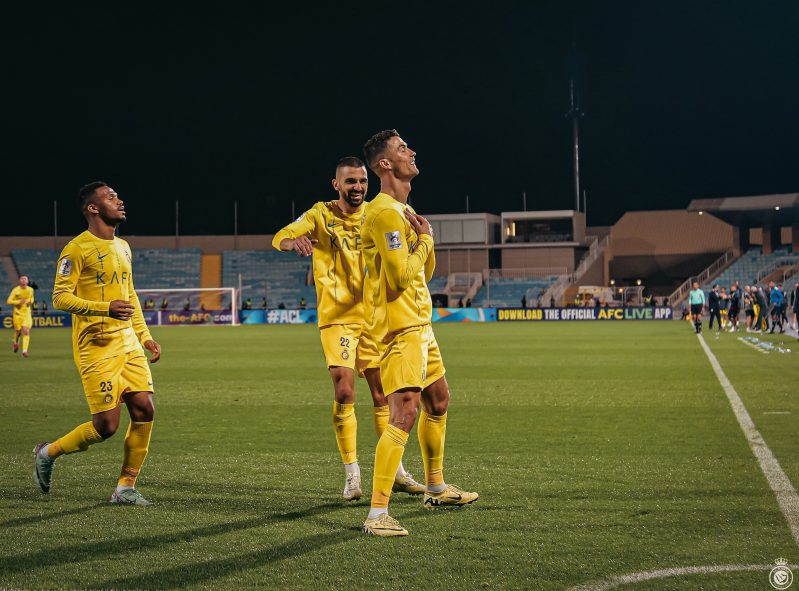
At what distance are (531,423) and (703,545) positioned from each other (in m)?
5.82

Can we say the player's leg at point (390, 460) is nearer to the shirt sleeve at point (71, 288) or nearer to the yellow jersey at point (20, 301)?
the shirt sleeve at point (71, 288)

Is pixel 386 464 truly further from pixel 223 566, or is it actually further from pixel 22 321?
pixel 22 321

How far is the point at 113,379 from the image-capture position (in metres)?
6.70

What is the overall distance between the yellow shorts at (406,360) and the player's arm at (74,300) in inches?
78.2

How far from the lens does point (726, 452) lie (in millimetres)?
8633

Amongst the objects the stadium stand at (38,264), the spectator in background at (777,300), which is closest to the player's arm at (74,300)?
the spectator in background at (777,300)

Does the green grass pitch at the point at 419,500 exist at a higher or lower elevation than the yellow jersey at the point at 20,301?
lower

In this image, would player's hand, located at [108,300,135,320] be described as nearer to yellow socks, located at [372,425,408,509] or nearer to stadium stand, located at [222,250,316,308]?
yellow socks, located at [372,425,408,509]

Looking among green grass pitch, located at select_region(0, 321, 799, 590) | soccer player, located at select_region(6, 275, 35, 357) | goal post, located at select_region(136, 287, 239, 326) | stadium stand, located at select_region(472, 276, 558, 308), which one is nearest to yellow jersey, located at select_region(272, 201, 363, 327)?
green grass pitch, located at select_region(0, 321, 799, 590)

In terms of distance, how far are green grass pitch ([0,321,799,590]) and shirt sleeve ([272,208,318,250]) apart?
5.95 feet

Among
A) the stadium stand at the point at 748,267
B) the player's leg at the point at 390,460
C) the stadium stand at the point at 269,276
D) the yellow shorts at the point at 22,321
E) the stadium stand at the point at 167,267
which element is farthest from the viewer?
the stadium stand at the point at 167,267

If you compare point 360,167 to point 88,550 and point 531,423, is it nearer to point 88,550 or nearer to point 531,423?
point 88,550

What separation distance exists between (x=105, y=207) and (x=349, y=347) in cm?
202

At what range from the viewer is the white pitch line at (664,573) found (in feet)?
14.5
